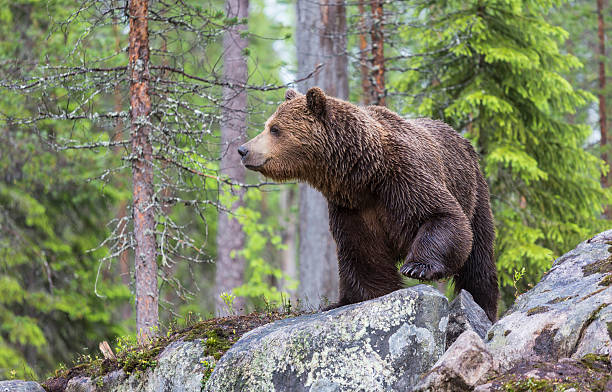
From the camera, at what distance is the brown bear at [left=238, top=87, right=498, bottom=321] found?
228 inches

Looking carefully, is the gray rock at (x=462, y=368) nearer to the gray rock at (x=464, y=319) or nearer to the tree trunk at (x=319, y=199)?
the gray rock at (x=464, y=319)

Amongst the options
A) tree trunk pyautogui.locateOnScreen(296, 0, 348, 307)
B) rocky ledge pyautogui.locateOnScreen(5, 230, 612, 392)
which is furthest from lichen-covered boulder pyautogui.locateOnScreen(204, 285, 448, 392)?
tree trunk pyautogui.locateOnScreen(296, 0, 348, 307)

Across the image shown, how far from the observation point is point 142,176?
303 inches

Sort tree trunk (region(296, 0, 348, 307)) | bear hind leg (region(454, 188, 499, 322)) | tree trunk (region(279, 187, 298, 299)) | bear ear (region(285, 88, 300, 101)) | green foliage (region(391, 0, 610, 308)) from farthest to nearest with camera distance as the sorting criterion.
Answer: tree trunk (region(279, 187, 298, 299)) → tree trunk (region(296, 0, 348, 307)) → green foliage (region(391, 0, 610, 308)) → bear hind leg (region(454, 188, 499, 322)) → bear ear (region(285, 88, 300, 101))

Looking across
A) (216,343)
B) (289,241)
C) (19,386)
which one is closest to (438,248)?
(216,343)

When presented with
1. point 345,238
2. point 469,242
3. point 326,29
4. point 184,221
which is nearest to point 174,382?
point 345,238

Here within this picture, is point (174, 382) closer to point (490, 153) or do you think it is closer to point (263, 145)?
point (263, 145)

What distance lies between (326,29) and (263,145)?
8226 millimetres

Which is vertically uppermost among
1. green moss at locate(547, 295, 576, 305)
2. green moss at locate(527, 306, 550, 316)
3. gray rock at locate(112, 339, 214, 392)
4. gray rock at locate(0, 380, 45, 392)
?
green moss at locate(547, 295, 576, 305)

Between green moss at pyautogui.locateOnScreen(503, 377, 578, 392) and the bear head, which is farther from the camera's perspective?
A: the bear head

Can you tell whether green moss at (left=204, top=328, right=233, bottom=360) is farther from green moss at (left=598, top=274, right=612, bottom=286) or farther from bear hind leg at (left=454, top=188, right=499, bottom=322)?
green moss at (left=598, top=274, right=612, bottom=286)

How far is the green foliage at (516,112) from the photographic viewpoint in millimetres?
11461

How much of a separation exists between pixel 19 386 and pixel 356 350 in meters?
3.33

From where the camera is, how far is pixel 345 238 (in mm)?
6219
